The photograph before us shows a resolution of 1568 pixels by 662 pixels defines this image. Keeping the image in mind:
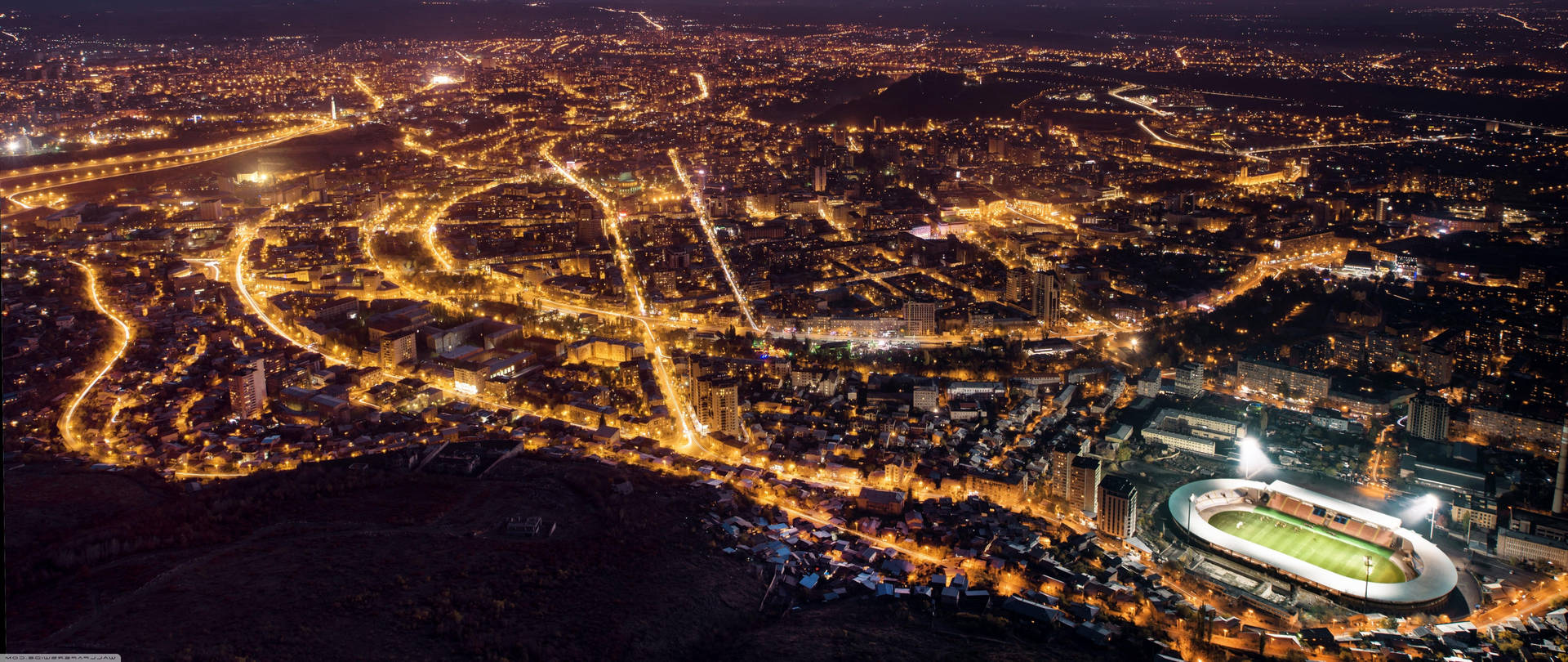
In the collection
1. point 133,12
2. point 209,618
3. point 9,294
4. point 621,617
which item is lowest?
point 621,617

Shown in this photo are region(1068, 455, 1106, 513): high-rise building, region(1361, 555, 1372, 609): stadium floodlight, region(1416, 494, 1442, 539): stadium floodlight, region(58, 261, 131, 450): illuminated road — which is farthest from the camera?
region(58, 261, 131, 450): illuminated road

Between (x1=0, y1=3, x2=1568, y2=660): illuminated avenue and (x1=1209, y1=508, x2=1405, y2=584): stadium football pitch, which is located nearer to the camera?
(x1=0, y1=3, x2=1568, y2=660): illuminated avenue

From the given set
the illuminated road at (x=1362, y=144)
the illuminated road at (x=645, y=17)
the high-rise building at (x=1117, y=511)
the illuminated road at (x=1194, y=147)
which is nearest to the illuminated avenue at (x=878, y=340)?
the high-rise building at (x=1117, y=511)

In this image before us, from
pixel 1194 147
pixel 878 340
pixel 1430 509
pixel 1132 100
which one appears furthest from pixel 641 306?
pixel 1132 100

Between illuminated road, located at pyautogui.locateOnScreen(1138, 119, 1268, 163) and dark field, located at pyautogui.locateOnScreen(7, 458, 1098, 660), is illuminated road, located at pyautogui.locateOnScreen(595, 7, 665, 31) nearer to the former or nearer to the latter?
illuminated road, located at pyautogui.locateOnScreen(1138, 119, 1268, 163)

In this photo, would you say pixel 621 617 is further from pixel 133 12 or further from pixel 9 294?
pixel 133 12

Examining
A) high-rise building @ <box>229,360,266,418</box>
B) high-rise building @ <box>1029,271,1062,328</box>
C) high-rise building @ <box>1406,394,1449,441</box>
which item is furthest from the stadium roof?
high-rise building @ <box>229,360,266,418</box>

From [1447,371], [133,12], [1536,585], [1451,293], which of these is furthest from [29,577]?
[133,12]

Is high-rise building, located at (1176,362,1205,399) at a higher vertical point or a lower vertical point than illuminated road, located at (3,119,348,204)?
lower
